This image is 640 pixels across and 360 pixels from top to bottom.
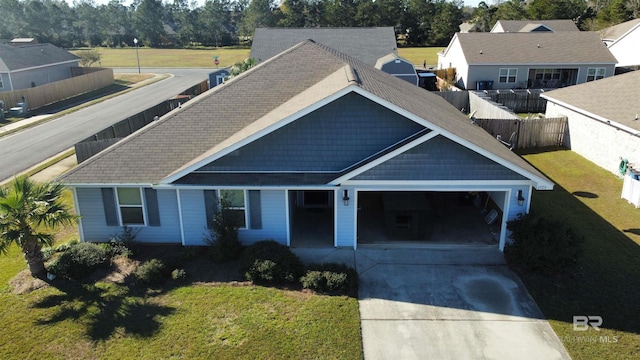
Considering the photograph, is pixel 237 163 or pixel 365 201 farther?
pixel 365 201

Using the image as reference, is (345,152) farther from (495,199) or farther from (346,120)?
(495,199)

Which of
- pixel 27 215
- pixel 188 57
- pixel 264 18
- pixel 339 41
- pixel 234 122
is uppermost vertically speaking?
pixel 264 18

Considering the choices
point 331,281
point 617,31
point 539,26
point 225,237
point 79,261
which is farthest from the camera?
point 617,31

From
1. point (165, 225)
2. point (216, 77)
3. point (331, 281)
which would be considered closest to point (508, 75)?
point (216, 77)

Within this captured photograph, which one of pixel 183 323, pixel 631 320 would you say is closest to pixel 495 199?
pixel 631 320

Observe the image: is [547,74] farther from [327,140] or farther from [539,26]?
[327,140]

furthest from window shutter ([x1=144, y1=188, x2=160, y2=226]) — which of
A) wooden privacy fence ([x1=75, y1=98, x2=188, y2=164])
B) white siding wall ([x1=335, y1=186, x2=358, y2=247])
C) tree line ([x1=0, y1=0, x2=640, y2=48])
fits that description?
tree line ([x1=0, y1=0, x2=640, y2=48])
